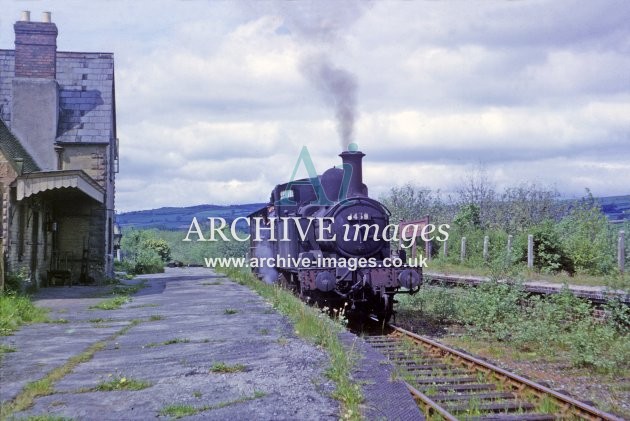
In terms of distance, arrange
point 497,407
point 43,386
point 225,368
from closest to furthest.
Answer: point 43,386, point 497,407, point 225,368

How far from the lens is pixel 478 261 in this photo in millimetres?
24531

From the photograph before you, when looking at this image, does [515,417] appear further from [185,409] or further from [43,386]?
[43,386]

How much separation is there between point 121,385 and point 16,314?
5.06 metres

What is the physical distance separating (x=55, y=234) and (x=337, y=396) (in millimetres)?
16793

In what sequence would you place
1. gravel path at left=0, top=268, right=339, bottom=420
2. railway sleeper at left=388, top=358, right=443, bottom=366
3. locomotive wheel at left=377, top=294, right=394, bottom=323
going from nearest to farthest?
gravel path at left=0, top=268, right=339, bottom=420 < railway sleeper at left=388, top=358, right=443, bottom=366 < locomotive wheel at left=377, top=294, right=394, bottom=323

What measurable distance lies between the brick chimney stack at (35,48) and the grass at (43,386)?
1440cm

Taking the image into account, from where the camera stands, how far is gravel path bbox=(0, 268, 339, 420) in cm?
554

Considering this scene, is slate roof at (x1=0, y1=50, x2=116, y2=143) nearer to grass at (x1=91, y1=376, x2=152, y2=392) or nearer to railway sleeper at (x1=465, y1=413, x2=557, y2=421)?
grass at (x1=91, y1=376, x2=152, y2=392)

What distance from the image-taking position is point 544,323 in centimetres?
1115

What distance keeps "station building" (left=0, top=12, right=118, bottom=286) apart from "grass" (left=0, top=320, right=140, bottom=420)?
10.1 meters

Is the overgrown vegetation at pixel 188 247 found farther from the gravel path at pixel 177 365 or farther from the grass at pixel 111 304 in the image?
the gravel path at pixel 177 365

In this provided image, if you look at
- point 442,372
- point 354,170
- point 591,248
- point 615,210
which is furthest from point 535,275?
point 615,210

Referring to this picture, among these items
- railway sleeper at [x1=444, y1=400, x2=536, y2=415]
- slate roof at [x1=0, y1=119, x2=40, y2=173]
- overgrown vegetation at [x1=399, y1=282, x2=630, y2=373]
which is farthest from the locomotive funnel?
slate roof at [x1=0, y1=119, x2=40, y2=173]

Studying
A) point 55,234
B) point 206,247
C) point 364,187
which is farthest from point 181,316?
point 206,247
